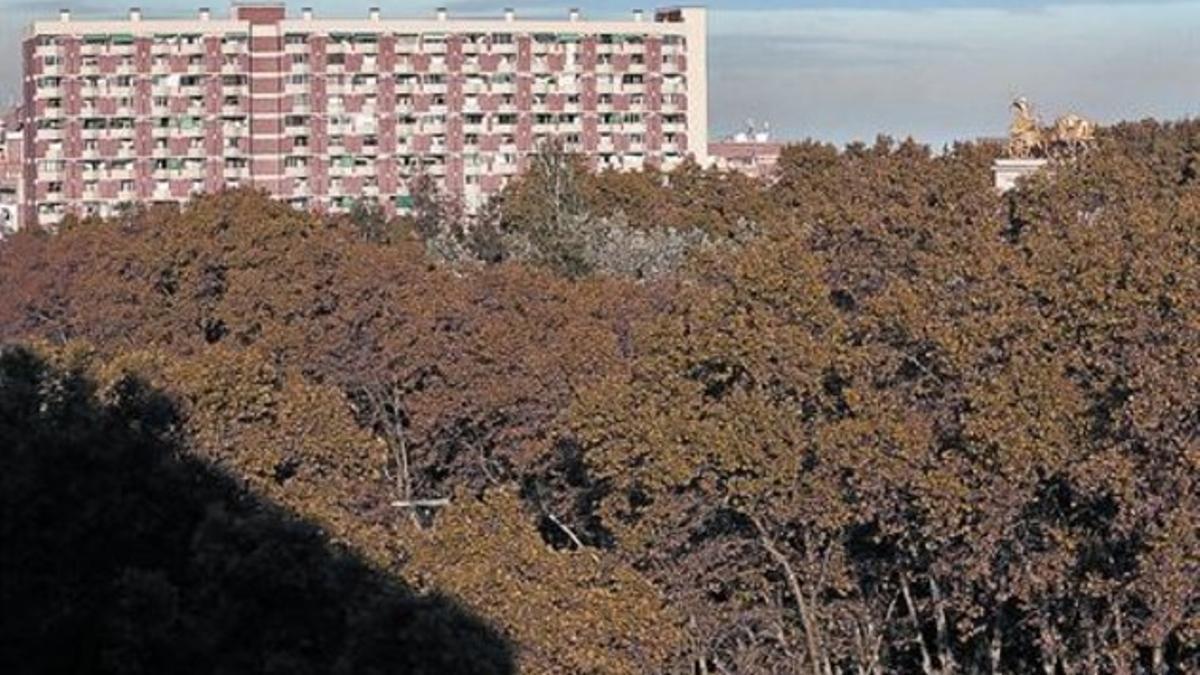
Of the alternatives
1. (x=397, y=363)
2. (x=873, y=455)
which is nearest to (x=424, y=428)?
(x=397, y=363)

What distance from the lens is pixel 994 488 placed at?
28.2 meters

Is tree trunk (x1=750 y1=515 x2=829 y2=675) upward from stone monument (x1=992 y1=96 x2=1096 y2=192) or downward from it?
downward

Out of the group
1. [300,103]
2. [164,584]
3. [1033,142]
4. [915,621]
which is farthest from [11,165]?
[164,584]

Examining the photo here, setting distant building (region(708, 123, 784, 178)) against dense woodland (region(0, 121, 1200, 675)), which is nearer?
dense woodland (region(0, 121, 1200, 675))

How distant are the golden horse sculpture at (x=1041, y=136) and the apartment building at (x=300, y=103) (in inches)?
1649

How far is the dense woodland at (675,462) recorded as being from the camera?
15.2 m

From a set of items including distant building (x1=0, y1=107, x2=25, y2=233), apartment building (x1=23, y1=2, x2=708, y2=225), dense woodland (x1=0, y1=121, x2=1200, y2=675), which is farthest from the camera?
distant building (x1=0, y1=107, x2=25, y2=233)

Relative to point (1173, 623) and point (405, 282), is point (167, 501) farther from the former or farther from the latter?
point (405, 282)

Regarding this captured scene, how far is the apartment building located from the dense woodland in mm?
50070

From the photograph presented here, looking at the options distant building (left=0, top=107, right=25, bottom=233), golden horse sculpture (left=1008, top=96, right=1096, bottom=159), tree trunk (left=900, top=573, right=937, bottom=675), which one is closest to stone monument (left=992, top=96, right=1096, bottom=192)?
golden horse sculpture (left=1008, top=96, right=1096, bottom=159)

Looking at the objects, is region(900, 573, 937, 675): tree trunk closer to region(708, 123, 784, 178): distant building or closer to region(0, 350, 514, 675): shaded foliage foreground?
region(0, 350, 514, 675): shaded foliage foreground

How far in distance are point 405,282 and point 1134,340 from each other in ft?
57.9

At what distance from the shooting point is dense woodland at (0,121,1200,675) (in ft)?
49.8

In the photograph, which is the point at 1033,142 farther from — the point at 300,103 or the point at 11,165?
the point at 11,165
